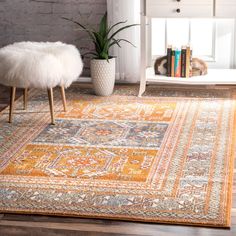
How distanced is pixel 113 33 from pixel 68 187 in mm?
1910

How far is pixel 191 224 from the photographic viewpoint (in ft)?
7.63

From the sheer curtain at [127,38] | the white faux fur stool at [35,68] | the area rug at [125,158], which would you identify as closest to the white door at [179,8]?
the sheer curtain at [127,38]

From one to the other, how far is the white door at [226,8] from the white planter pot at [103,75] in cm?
79

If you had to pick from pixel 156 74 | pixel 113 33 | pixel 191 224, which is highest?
pixel 113 33

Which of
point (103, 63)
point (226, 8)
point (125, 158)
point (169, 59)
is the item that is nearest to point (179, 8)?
point (226, 8)

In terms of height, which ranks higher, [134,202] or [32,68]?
[32,68]

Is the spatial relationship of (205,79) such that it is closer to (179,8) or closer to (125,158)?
(179,8)

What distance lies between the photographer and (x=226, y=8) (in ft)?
12.6

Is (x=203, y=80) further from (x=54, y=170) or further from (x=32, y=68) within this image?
(x=54, y=170)

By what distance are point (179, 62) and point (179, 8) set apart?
0.41 m

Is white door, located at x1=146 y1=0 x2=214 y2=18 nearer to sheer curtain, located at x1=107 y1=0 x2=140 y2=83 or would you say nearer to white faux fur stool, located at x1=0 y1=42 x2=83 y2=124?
sheer curtain, located at x1=107 y1=0 x2=140 y2=83

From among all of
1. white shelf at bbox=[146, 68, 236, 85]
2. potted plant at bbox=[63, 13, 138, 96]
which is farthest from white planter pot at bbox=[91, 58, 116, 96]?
white shelf at bbox=[146, 68, 236, 85]

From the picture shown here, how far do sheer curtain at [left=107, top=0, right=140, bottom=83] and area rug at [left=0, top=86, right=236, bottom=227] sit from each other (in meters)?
0.34

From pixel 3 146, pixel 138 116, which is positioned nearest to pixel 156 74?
pixel 138 116
